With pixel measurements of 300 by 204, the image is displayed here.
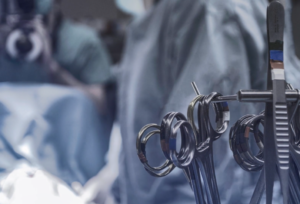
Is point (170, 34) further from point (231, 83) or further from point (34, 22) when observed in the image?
point (34, 22)

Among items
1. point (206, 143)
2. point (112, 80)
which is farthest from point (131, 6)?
point (206, 143)

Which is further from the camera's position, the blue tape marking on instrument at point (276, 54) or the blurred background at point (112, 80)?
the blurred background at point (112, 80)

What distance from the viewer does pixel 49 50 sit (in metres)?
0.71

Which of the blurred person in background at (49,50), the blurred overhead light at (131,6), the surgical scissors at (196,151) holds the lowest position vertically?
the surgical scissors at (196,151)

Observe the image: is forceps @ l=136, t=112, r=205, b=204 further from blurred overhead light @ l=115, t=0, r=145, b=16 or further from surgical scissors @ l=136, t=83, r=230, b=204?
blurred overhead light @ l=115, t=0, r=145, b=16

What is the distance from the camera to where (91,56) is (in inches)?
29.1

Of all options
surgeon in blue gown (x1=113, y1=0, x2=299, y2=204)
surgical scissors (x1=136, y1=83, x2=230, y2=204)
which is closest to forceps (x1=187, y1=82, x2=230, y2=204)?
surgical scissors (x1=136, y1=83, x2=230, y2=204)

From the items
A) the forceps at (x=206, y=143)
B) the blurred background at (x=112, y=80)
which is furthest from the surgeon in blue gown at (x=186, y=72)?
the forceps at (x=206, y=143)

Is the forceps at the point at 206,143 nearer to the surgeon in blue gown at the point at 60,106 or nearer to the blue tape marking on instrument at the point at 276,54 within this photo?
the blue tape marking on instrument at the point at 276,54

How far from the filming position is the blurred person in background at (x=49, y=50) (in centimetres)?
69

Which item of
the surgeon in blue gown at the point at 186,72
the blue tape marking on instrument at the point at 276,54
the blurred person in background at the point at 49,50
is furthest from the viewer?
the blurred person in background at the point at 49,50

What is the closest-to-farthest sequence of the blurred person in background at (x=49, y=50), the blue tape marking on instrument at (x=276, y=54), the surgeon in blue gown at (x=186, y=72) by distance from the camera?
1. the blue tape marking on instrument at (x=276, y=54)
2. the surgeon in blue gown at (x=186, y=72)
3. the blurred person in background at (x=49, y=50)

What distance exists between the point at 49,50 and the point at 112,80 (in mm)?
149

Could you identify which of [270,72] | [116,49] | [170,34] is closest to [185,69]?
[170,34]
